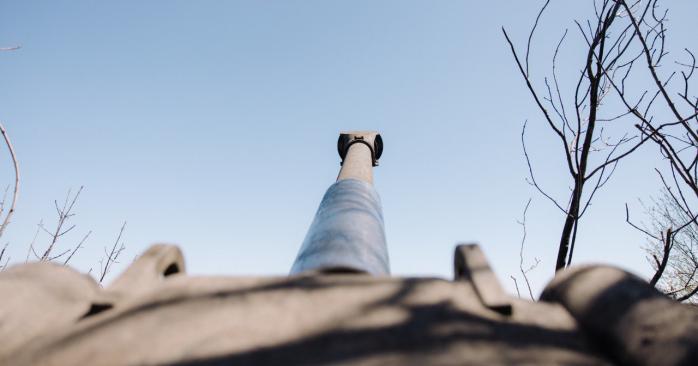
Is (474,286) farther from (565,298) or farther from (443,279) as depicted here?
(565,298)

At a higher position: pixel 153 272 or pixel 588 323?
pixel 153 272

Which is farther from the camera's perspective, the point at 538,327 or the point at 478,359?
the point at 538,327

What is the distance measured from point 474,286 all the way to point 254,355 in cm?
68

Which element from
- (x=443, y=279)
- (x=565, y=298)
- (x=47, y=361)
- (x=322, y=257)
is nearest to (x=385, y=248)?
(x=322, y=257)

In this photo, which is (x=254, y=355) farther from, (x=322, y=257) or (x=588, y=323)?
(x=588, y=323)

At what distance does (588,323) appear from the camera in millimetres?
1205

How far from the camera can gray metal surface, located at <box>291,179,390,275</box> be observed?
68.2 inches

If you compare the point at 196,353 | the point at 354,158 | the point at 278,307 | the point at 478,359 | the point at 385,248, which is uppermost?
the point at 354,158

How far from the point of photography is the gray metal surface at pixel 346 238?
1.73 meters

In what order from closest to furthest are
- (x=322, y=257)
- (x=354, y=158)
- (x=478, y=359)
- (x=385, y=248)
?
(x=478, y=359)
(x=322, y=257)
(x=385, y=248)
(x=354, y=158)

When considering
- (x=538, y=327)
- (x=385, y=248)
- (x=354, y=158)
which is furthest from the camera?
(x=354, y=158)

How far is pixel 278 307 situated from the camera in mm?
1237

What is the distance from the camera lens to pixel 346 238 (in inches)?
77.5

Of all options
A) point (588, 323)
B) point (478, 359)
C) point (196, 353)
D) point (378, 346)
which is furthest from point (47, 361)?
point (588, 323)
